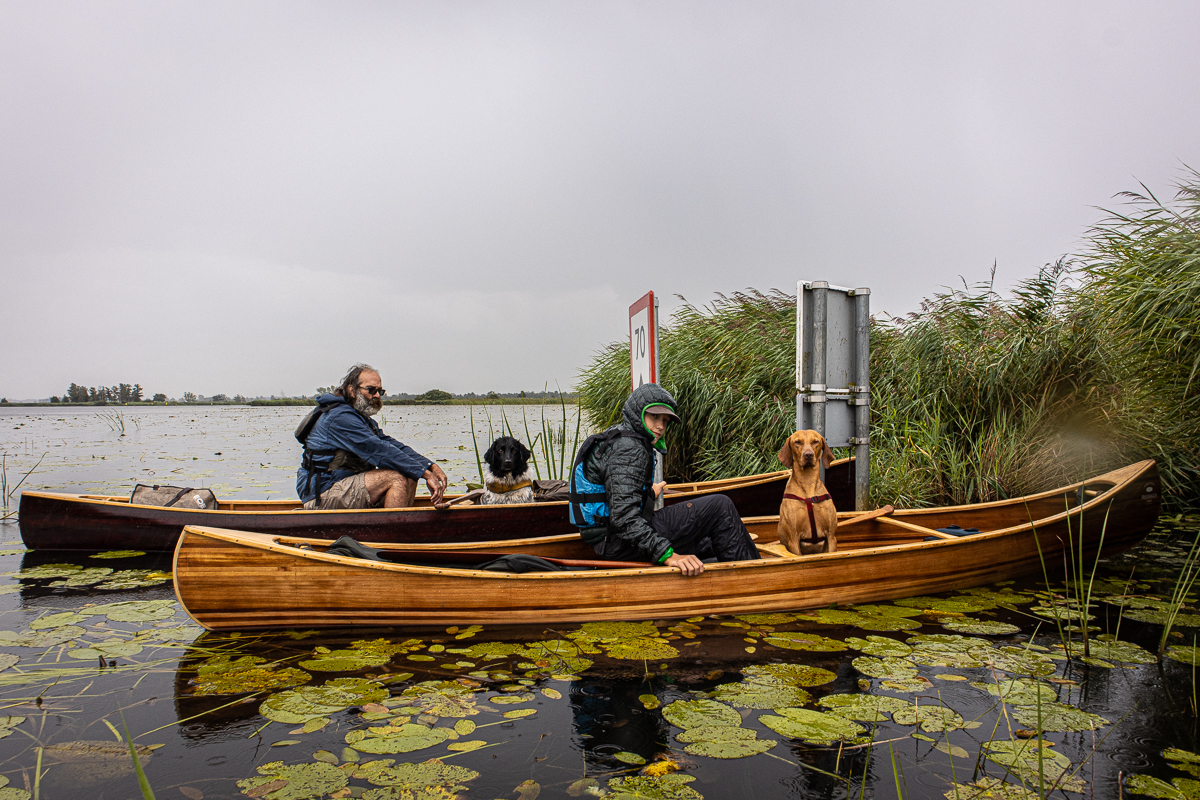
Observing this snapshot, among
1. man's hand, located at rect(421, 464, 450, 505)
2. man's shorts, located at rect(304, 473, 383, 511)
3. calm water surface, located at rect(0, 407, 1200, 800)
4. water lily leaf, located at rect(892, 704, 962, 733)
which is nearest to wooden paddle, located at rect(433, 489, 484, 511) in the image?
man's hand, located at rect(421, 464, 450, 505)

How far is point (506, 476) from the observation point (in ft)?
18.7

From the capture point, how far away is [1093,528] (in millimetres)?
4699

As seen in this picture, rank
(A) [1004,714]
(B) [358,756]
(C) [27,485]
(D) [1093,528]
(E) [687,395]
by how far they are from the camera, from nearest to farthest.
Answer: (B) [358,756], (A) [1004,714], (D) [1093,528], (E) [687,395], (C) [27,485]

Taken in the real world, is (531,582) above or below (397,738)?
above

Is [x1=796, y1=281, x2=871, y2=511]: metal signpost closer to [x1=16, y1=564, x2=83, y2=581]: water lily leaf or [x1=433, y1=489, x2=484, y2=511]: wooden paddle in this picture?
[x1=433, y1=489, x2=484, y2=511]: wooden paddle

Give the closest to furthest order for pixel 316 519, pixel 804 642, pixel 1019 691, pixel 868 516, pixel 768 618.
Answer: pixel 1019 691
pixel 804 642
pixel 768 618
pixel 868 516
pixel 316 519

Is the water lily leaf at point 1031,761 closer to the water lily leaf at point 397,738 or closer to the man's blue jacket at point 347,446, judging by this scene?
the water lily leaf at point 397,738

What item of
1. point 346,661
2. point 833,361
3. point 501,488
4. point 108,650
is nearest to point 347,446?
point 501,488

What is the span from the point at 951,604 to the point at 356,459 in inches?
195

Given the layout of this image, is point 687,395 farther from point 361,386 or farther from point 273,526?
point 273,526

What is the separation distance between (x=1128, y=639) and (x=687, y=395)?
18.8 feet

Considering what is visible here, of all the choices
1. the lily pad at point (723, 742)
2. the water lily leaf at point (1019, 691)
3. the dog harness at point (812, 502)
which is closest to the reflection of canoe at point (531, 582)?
the dog harness at point (812, 502)

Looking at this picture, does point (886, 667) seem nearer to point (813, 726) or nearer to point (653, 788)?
point (813, 726)

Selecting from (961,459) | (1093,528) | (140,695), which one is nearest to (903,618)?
(1093,528)
